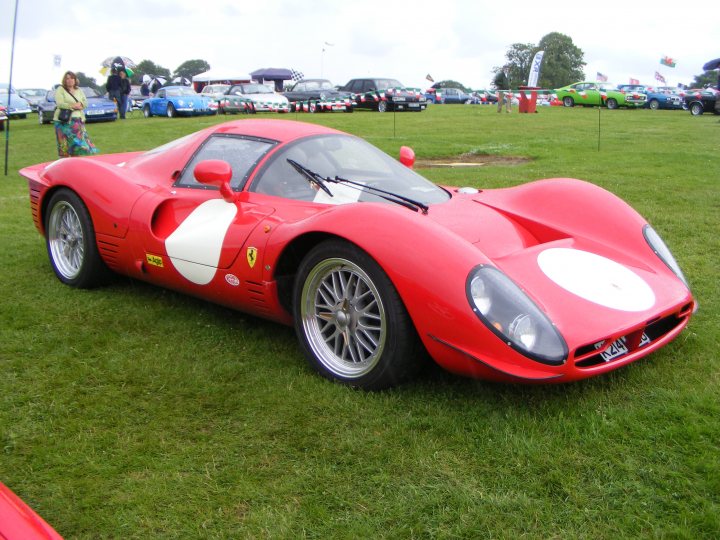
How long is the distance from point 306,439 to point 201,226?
5.41 ft

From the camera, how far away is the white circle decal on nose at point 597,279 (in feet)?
10.3

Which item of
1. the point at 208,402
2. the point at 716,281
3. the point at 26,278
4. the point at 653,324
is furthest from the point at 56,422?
the point at 716,281

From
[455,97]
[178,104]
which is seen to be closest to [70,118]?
[178,104]

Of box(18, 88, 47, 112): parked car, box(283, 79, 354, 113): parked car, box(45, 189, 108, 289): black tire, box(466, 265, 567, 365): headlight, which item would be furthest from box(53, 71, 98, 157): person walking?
box(18, 88, 47, 112): parked car

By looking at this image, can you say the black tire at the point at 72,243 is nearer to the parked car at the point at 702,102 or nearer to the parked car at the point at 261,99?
the parked car at the point at 261,99

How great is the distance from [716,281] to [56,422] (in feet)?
13.9

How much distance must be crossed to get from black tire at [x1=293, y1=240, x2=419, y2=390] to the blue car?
73.9ft

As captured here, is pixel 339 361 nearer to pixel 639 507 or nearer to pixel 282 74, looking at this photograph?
pixel 639 507

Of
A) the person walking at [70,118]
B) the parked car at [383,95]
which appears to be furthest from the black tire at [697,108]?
the person walking at [70,118]

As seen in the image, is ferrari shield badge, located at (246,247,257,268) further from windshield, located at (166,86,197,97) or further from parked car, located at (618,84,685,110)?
parked car, located at (618,84,685,110)

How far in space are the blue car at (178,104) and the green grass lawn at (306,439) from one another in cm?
2110

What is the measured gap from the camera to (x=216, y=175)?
12.7 ft

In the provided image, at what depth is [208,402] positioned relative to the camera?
10.6 ft

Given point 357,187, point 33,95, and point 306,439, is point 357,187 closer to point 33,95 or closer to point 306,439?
point 306,439
